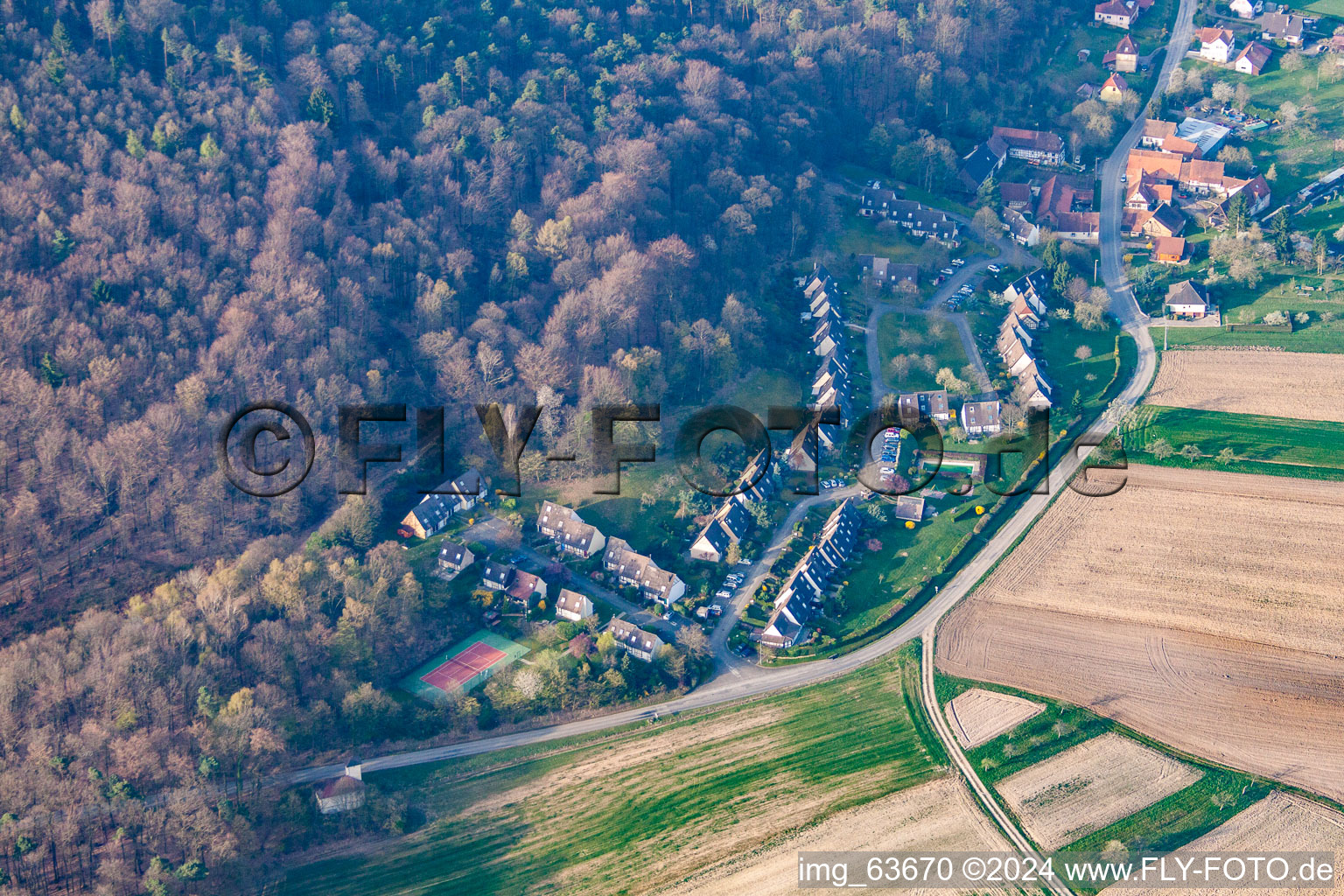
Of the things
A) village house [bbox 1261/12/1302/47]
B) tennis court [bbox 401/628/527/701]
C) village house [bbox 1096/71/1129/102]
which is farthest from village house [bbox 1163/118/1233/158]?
tennis court [bbox 401/628/527/701]

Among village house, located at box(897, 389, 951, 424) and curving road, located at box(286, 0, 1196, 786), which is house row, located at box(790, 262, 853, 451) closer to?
curving road, located at box(286, 0, 1196, 786)

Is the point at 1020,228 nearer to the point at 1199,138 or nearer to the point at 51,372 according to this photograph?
the point at 1199,138

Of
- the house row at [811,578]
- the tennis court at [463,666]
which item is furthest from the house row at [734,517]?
the tennis court at [463,666]

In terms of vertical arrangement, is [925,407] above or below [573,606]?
above

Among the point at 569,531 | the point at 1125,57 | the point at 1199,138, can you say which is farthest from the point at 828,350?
the point at 1125,57

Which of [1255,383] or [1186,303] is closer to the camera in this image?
[1255,383]

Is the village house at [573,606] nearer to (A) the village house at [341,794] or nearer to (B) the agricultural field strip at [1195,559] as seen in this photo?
(A) the village house at [341,794]
